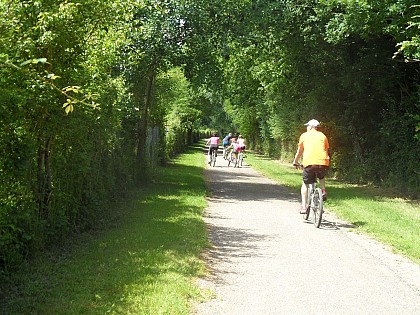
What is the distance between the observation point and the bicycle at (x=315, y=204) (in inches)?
408

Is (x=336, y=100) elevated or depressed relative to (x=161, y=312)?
elevated

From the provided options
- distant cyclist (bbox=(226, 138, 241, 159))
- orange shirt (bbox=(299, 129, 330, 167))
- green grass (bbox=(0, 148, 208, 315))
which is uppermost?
orange shirt (bbox=(299, 129, 330, 167))

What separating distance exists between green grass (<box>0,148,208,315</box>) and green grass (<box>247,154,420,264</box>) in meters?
3.36

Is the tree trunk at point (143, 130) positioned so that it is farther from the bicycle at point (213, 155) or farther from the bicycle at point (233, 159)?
the bicycle at point (233, 159)

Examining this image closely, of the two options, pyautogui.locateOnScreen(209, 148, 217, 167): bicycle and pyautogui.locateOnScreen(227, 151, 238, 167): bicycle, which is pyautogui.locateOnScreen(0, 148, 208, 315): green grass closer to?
pyautogui.locateOnScreen(209, 148, 217, 167): bicycle

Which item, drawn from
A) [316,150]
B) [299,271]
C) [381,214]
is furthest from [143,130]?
[299,271]

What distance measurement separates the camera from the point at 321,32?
18047mm

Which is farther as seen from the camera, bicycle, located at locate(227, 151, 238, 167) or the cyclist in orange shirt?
bicycle, located at locate(227, 151, 238, 167)

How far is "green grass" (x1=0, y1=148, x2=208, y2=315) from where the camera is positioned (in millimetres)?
5258

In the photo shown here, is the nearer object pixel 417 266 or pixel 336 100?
pixel 417 266

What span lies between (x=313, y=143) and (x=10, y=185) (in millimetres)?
6293

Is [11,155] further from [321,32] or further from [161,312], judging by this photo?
[321,32]

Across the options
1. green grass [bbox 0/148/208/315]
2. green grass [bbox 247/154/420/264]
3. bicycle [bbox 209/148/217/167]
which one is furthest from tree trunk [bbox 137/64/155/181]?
bicycle [bbox 209/148/217/167]

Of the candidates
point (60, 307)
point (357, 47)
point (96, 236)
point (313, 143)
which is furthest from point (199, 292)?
point (357, 47)
